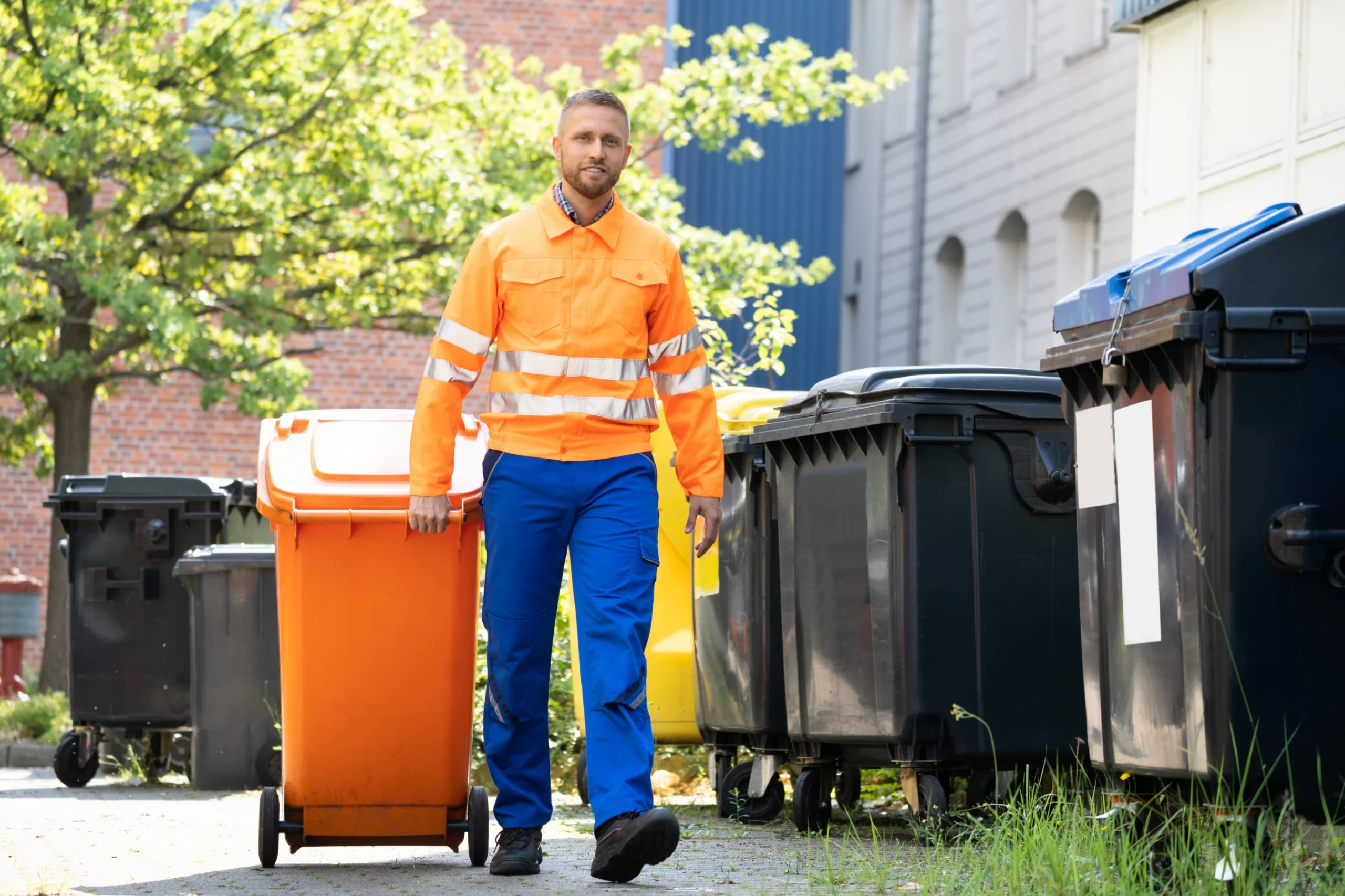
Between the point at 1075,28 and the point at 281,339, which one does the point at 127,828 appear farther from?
the point at 1075,28

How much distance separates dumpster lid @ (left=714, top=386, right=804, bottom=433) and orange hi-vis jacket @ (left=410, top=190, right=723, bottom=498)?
6.32ft

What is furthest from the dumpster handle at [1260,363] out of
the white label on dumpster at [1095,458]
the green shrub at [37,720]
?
the green shrub at [37,720]

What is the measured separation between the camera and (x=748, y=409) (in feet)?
22.9

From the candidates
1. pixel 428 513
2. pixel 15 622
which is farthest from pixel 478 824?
pixel 15 622

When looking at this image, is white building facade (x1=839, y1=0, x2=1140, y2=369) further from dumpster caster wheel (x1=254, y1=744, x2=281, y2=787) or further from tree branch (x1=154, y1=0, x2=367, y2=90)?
dumpster caster wheel (x1=254, y1=744, x2=281, y2=787)

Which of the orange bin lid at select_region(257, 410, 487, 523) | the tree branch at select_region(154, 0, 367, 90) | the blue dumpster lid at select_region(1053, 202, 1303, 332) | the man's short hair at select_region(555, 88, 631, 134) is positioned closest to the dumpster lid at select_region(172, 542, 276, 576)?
the orange bin lid at select_region(257, 410, 487, 523)

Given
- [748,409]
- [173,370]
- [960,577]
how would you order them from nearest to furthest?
1. [960,577]
2. [748,409]
3. [173,370]

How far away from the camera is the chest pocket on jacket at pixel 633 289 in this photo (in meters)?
4.92

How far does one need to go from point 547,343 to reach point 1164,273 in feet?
5.15

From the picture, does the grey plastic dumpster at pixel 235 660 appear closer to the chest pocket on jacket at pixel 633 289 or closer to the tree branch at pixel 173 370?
the chest pocket on jacket at pixel 633 289

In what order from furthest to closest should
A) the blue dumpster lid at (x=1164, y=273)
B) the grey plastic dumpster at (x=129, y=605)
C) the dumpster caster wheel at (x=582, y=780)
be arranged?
the grey plastic dumpster at (x=129, y=605) < the dumpster caster wheel at (x=582, y=780) < the blue dumpster lid at (x=1164, y=273)

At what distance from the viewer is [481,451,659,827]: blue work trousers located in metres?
4.78

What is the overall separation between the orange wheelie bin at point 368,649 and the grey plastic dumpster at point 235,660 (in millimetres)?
2899

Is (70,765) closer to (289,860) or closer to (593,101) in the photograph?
(289,860)
